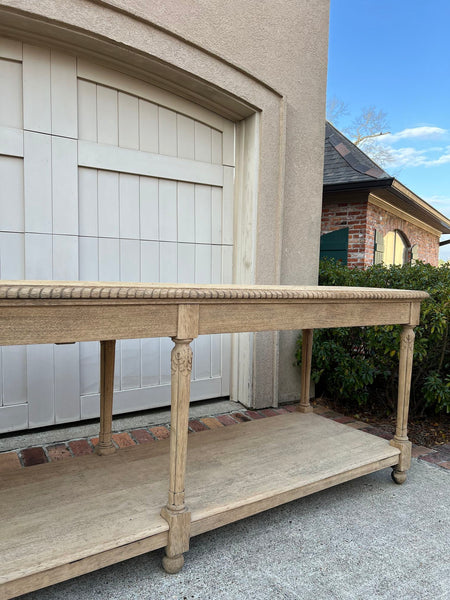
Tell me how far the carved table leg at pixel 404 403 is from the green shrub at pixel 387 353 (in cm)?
86

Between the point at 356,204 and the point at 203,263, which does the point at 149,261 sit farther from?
the point at 356,204

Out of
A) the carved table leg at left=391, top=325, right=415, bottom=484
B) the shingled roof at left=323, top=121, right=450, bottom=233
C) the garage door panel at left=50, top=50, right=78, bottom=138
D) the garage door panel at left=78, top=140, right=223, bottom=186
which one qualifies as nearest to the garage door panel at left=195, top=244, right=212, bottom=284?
the garage door panel at left=78, top=140, right=223, bottom=186

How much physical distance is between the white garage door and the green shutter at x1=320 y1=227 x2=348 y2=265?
3.32 m

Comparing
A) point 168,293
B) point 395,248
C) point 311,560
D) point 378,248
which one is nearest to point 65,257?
point 168,293

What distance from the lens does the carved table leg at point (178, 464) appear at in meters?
1.59

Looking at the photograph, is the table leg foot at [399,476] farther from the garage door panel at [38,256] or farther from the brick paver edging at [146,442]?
the garage door panel at [38,256]

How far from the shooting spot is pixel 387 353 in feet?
11.8

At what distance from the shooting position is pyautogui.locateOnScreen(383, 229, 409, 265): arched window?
760 cm

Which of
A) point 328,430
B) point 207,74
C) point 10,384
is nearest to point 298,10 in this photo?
point 207,74

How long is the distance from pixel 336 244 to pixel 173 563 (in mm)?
5505

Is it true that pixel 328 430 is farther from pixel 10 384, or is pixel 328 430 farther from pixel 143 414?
pixel 10 384

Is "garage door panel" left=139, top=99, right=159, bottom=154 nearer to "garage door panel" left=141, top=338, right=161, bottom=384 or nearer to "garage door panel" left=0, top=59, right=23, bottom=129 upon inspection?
"garage door panel" left=0, top=59, right=23, bottom=129

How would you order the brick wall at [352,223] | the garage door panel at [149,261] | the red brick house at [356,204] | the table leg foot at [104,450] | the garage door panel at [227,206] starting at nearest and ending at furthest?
the table leg foot at [104,450]
the garage door panel at [149,261]
the garage door panel at [227,206]
the red brick house at [356,204]
the brick wall at [352,223]

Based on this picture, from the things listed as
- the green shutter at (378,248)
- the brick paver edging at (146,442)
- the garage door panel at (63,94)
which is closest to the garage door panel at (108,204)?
the garage door panel at (63,94)
